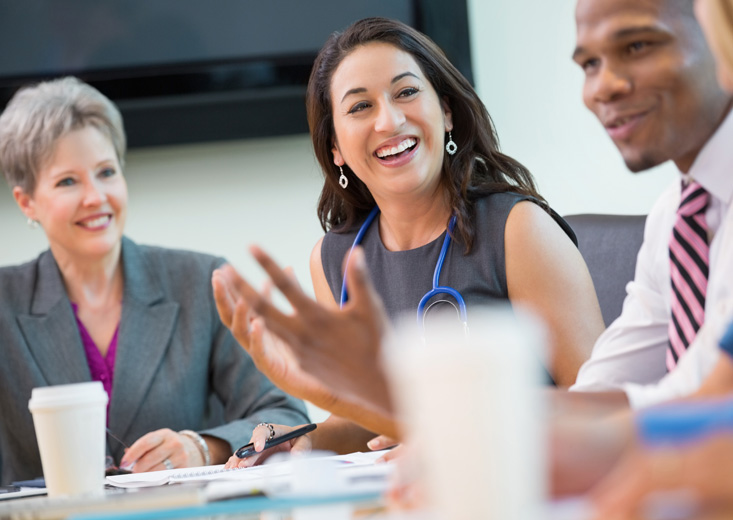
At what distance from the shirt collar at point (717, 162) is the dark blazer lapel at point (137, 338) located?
1388 mm

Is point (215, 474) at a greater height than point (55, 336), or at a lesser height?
lesser

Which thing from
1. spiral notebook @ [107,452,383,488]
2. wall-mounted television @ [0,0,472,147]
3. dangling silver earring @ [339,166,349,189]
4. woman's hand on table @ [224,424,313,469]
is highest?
wall-mounted television @ [0,0,472,147]

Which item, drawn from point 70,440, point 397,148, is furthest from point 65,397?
point 397,148

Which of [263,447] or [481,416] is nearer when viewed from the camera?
[481,416]

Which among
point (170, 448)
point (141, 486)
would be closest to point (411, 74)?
point (170, 448)

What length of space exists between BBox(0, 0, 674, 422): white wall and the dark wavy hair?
81 centimetres

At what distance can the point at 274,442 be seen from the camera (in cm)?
146

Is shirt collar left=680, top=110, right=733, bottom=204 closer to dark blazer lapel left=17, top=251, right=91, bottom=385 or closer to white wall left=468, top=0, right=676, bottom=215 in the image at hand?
dark blazer lapel left=17, top=251, right=91, bottom=385

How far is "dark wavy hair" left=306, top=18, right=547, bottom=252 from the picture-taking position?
1.87 meters

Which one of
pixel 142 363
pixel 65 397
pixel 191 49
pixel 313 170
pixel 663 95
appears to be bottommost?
pixel 65 397

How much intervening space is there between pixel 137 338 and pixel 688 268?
139cm

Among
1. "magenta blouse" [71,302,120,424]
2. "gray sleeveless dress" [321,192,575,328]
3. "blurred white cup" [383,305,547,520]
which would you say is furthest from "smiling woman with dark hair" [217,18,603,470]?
"blurred white cup" [383,305,547,520]

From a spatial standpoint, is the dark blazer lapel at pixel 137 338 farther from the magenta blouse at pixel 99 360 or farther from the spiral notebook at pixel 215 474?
the spiral notebook at pixel 215 474

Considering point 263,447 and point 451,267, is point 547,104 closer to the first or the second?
point 451,267
